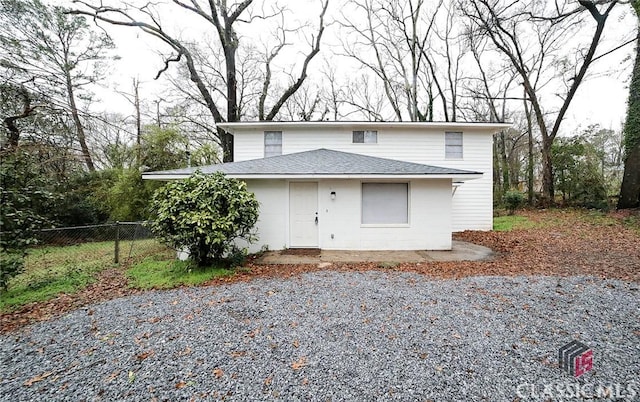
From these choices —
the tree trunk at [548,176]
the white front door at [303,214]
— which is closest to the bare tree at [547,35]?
the tree trunk at [548,176]

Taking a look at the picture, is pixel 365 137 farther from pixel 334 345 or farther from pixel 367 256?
pixel 334 345

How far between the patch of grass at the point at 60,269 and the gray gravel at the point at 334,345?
1.48 metres

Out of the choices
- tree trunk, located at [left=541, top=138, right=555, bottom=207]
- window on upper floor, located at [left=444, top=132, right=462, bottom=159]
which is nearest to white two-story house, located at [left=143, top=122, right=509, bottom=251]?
window on upper floor, located at [left=444, top=132, right=462, bottom=159]

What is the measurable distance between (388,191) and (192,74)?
45.4 feet

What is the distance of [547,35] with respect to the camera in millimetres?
15641

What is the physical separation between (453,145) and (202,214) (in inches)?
392

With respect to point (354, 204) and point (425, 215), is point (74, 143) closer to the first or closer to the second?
point (354, 204)

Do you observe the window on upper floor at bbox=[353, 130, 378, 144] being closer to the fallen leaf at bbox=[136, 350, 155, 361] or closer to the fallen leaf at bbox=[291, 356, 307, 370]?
the fallen leaf at bbox=[291, 356, 307, 370]

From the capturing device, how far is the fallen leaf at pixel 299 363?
253 cm

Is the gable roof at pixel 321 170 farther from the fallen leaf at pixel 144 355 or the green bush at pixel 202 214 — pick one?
the fallen leaf at pixel 144 355

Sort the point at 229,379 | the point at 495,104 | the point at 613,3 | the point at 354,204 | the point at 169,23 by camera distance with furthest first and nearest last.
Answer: the point at 495,104 < the point at 169,23 < the point at 613,3 < the point at 354,204 < the point at 229,379

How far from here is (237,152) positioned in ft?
35.2

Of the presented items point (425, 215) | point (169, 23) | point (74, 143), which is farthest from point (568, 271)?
point (169, 23)

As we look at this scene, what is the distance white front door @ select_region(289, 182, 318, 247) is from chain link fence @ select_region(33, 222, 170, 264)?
365 centimetres
